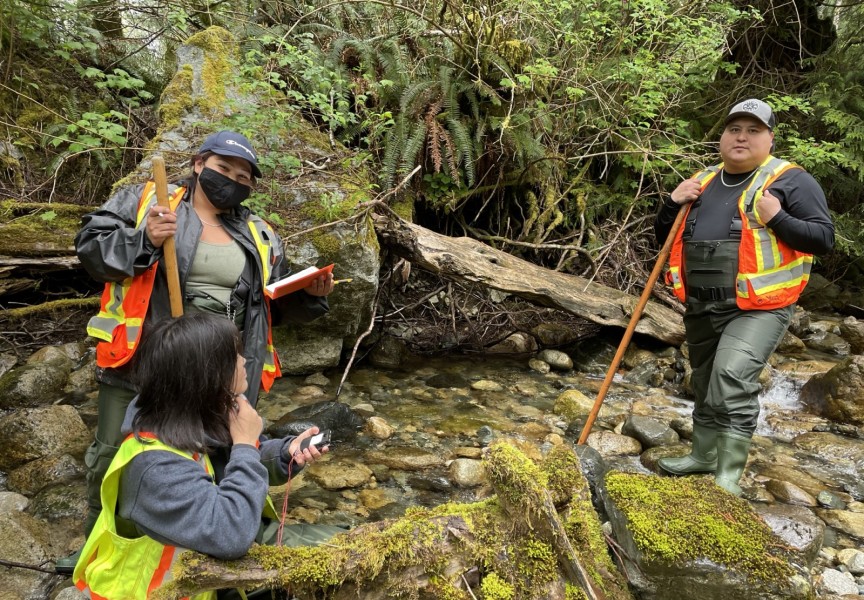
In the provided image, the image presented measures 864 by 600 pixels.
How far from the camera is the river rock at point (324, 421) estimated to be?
459 cm

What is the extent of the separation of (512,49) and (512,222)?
247 centimetres

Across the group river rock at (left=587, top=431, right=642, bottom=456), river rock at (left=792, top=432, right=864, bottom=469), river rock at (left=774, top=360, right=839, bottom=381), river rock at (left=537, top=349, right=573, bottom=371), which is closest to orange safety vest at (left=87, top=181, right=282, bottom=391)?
river rock at (left=587, top=431, right=642, bottom=456)

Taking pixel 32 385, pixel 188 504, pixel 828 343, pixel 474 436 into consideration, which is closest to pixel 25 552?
pixel 188 504

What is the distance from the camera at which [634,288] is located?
7961mm

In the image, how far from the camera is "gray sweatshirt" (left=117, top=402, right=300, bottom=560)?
1.62 meters

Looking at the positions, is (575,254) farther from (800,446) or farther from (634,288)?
(800,446)

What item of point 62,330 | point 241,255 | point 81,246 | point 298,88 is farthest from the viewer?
point 298,88

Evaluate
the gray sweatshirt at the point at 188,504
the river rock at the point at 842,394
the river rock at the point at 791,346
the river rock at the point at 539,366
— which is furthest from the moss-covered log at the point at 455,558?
the river rock at the point at 791,346

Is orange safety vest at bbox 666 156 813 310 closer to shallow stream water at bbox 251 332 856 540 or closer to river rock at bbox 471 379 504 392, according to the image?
shallow stream water at bbox 251 332 856 540

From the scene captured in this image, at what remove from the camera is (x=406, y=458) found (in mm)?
4402

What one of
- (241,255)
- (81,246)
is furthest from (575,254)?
(81,246)

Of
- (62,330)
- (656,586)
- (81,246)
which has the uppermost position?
(81,246)

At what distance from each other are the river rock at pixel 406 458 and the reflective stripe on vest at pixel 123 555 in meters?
2.65

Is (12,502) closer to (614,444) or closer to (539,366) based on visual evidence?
(614,444)
